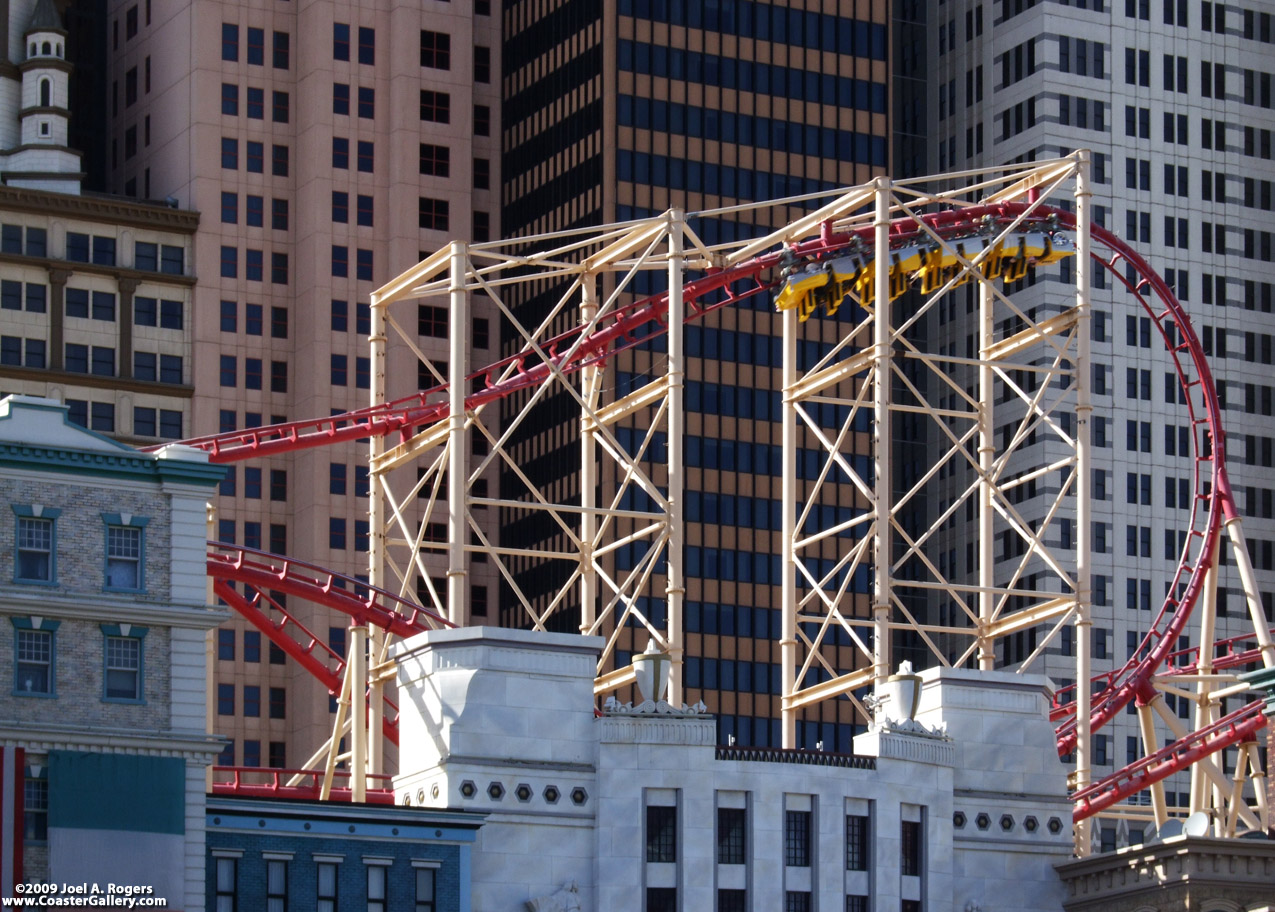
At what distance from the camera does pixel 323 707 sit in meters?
193

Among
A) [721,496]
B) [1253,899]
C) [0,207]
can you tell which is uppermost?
[0,207]

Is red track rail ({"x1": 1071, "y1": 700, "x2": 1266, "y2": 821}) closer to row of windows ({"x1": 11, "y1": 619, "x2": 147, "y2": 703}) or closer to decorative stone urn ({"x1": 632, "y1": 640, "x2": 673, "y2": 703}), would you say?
decorative stone urn ({"x1": 632, "y1": 640, "x2": 673, "y2": 703})

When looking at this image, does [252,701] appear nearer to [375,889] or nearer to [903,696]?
[903,696]

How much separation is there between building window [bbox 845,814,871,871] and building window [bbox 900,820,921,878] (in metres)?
1.26

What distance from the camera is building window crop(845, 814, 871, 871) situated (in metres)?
105

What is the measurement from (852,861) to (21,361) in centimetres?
9879

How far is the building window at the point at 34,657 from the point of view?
93.5 metres

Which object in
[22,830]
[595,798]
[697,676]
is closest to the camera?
[22,830]

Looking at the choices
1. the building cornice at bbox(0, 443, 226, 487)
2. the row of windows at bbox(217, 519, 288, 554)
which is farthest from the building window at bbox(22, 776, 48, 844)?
the row of windows at bbox(217, 519, 288, 554)

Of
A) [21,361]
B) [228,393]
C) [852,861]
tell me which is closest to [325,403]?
[228,393]

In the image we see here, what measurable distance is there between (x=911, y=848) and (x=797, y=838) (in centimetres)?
411

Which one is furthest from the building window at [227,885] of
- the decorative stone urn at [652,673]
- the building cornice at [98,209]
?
the building cornice at [98,209]

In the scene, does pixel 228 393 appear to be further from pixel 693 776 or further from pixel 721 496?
pixel 693 776

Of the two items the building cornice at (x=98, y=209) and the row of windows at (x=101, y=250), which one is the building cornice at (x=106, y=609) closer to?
the building cornice at (x=98, y=209)
